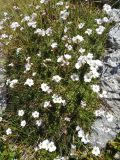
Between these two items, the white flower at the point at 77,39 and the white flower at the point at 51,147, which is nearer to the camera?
the white flower at the point at 51,147

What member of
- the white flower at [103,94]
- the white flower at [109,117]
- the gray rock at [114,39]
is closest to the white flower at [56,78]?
the white flower at [103,94]

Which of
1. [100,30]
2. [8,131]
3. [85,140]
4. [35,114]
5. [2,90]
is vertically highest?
[100,30]

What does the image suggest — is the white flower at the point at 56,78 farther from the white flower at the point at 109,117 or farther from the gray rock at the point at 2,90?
the gray rock at the point at 2,90

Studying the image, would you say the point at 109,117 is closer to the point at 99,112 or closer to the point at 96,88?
the point at 99,112

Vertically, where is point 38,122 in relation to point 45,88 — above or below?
below

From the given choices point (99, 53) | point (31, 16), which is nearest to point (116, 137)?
point (99, 53)

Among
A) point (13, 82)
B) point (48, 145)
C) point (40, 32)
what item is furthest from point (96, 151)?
point (40, 32)
